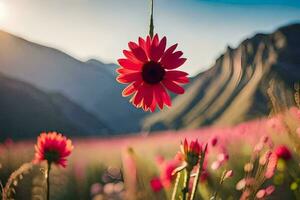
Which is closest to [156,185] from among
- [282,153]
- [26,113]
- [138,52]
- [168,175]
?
[168,175]

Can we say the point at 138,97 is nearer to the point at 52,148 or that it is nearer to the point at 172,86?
the point at 172,86

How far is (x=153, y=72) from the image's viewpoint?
124 cm

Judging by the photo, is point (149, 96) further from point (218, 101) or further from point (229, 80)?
point (229, 80)

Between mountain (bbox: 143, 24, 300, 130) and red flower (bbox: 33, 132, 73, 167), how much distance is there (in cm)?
8132

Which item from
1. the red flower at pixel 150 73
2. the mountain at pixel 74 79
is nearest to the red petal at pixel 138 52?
the red flower at pixel 150 73

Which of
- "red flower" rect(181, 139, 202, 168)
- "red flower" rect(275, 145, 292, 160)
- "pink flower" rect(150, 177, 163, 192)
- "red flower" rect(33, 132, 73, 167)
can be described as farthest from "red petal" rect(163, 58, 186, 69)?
"red flower" rect(275, 145, 292, 160)

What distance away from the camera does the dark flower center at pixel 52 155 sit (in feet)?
5.01

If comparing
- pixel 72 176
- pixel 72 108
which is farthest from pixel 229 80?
pixel 72 176

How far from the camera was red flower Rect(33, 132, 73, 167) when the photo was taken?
1.54 m

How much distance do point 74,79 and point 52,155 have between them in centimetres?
12925

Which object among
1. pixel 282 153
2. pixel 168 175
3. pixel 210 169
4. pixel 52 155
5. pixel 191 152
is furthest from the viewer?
pixel 210 169

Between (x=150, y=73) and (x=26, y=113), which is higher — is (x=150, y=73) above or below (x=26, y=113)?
below

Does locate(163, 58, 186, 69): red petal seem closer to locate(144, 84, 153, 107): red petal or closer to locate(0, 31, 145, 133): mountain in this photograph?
locate(144, 84, 153, 107): red petal

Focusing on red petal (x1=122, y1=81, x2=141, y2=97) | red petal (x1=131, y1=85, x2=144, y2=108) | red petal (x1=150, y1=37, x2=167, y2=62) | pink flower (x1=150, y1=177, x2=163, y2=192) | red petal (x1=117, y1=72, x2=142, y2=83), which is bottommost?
pink flower (x1=150, y1=177, x2=163, y2=192)
